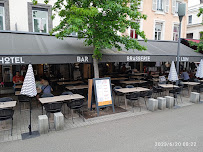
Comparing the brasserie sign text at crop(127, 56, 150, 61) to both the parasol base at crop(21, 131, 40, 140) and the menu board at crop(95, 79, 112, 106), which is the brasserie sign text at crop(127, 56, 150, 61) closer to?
the menu board at crop(95, 79, 112, 106)

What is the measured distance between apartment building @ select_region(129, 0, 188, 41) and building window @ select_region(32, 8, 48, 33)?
6750 millimetres

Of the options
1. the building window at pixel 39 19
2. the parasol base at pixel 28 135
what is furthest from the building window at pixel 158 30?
the parasol base at pixel 28 135

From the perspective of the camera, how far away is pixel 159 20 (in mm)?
15656

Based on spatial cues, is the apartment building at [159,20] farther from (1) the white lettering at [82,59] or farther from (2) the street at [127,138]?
(2) the street at [127,138]

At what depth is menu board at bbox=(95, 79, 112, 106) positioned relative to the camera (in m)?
7.57

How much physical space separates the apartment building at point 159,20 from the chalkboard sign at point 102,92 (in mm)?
8030

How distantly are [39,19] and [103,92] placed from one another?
22.7ft

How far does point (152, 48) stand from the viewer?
1173 centimetres

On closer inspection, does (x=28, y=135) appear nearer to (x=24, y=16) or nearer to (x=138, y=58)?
(x=138, y=58)

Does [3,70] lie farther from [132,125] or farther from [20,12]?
[132,125]

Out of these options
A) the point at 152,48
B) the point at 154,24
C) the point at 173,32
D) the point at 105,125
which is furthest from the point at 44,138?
the point at 173,32

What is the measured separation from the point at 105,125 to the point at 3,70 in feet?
34.4
